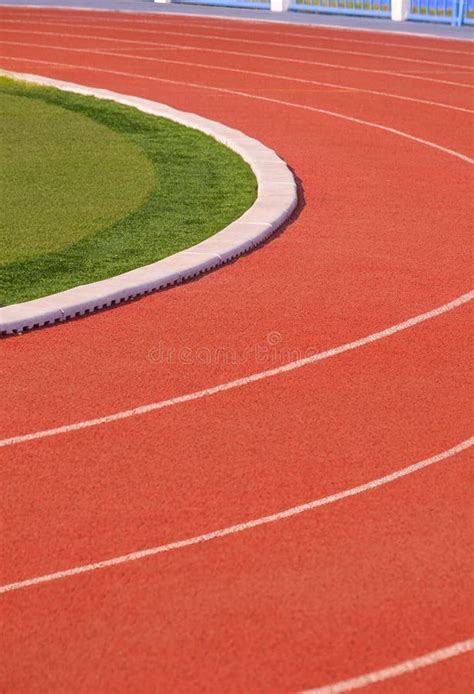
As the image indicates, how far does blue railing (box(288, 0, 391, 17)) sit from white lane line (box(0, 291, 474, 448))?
19.0 metres

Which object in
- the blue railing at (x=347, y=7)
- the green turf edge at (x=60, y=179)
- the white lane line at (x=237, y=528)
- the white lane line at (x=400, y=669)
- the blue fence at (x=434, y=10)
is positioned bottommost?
the blue railing at (x=347, y=7)

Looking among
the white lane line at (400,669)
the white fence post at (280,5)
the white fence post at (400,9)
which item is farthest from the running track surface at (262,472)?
the white fence post at (280,5)

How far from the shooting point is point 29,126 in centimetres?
1507

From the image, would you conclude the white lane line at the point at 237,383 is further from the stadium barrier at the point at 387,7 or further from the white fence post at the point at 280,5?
the white fence post at the point at 280,5

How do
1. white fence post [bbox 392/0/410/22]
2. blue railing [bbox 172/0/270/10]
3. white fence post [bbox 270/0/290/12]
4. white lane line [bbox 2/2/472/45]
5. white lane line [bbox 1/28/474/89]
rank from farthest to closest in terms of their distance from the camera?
blue railing [bbox 172/0/270/10]
white fence post [bbox 270/0/290/12]
white fence post [bbox 392/0/410/22]
white lane line [bbox 2/2/472/45]
white lane line [bbox 1/28/474/89]

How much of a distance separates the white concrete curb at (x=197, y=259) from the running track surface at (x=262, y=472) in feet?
0.40

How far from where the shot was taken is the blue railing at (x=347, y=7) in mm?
26406

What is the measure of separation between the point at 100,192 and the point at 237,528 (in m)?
6.42

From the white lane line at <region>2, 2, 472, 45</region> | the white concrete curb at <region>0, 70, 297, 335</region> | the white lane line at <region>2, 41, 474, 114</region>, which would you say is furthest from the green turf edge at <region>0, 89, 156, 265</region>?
the white lane line at <region>2, 2, 472, 45</region>

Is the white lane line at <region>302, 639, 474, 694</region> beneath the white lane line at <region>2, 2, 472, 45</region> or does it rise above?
above

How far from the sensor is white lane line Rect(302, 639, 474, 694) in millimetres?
4465

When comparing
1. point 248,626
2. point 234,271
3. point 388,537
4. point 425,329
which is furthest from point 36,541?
point 234,271

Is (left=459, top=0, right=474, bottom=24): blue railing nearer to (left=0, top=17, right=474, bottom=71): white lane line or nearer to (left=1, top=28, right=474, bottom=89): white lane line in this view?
(left=0, top=17, right=474, bottom=71): white lane line

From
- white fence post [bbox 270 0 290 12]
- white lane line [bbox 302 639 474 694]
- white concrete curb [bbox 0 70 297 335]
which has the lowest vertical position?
white fence post [bbox 270 0 290 12]
